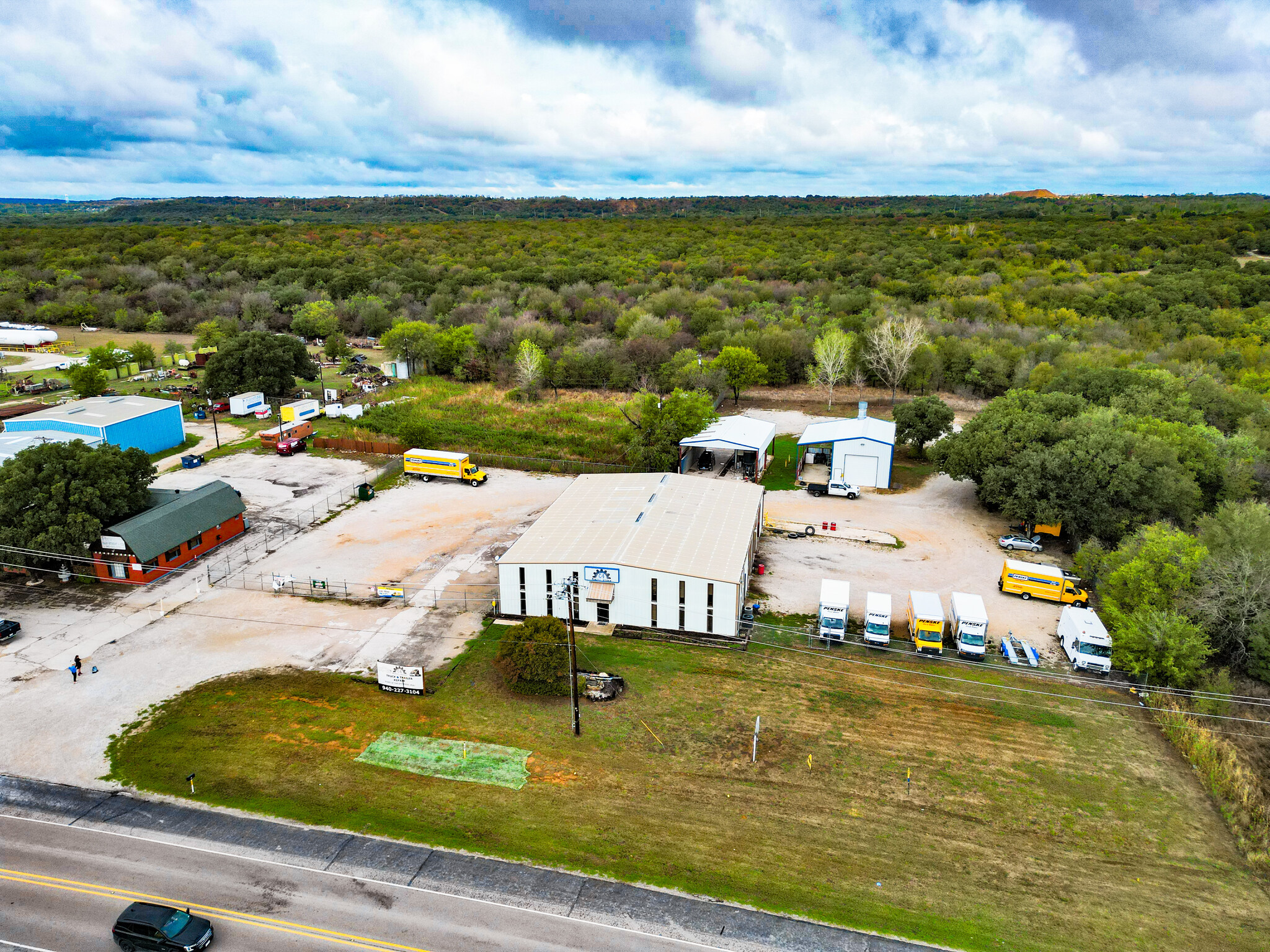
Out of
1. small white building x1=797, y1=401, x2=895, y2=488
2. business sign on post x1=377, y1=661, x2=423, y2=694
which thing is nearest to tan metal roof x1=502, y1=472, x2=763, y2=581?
business sign on post x1=377, y1=661, x2=423, y2=694

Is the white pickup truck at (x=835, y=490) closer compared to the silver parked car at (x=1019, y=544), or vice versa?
the silver parked car at (x=1019, y=544)

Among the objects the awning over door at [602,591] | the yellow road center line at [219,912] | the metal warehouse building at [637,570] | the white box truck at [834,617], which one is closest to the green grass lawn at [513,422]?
the metal warehouse building at [637,570]

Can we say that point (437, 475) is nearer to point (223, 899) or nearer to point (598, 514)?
point (598, 514)

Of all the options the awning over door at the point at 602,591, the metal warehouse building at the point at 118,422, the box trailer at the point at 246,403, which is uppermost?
the metal warehouse building at the point at 118,422

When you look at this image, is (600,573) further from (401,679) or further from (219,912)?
(219,912)

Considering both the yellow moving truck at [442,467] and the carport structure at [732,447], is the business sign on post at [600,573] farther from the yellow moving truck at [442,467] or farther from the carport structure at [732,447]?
the carport structure at [732,447]

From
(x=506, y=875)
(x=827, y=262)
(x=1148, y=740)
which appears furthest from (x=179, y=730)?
(x=827, y=262)
